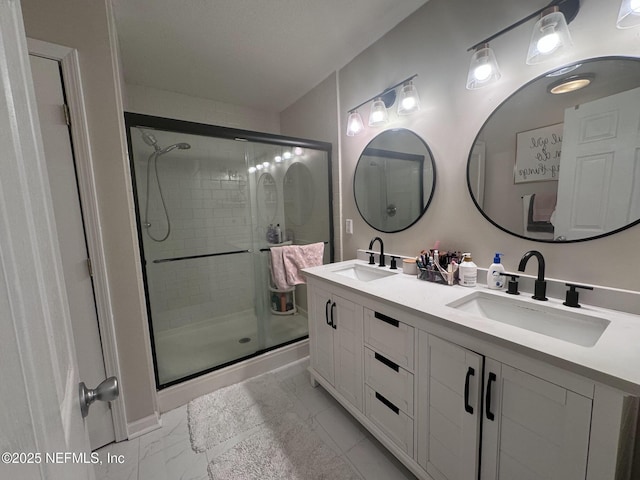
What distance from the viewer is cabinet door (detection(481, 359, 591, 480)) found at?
0.72m

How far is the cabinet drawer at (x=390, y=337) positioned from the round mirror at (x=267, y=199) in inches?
50.0

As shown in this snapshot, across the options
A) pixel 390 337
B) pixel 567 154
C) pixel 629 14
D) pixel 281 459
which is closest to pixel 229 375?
pixel 281 459

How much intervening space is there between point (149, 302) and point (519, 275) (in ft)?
6.93

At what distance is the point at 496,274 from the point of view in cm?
127

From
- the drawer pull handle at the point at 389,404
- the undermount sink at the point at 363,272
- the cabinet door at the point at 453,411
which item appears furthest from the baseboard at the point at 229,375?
the cabinet door at the point at 453,411

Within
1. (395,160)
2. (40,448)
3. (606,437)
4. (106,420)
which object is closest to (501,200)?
(395,160)

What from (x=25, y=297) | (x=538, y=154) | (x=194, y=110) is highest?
(x=194, y=110)

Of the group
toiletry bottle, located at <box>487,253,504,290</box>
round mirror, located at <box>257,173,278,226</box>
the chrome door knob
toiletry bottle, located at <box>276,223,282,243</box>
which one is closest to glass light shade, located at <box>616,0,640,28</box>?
toiletry bottle, located at <box>487,253,504,290</box>

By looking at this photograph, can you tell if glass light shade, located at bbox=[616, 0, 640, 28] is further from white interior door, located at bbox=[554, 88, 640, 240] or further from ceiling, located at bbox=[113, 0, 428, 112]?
ceiling, located at bbox=[113, 0, 428, 112]

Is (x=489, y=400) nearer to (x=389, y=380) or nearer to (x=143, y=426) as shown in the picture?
(x=389, y=380)

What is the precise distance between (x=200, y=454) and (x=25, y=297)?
1.59m

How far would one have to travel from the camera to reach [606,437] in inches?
26.3

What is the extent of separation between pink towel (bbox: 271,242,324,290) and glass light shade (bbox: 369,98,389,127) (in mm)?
1123

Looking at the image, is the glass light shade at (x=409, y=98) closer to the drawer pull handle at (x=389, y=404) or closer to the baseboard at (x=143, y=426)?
the drawer pull handle at (x=389, y=404)
